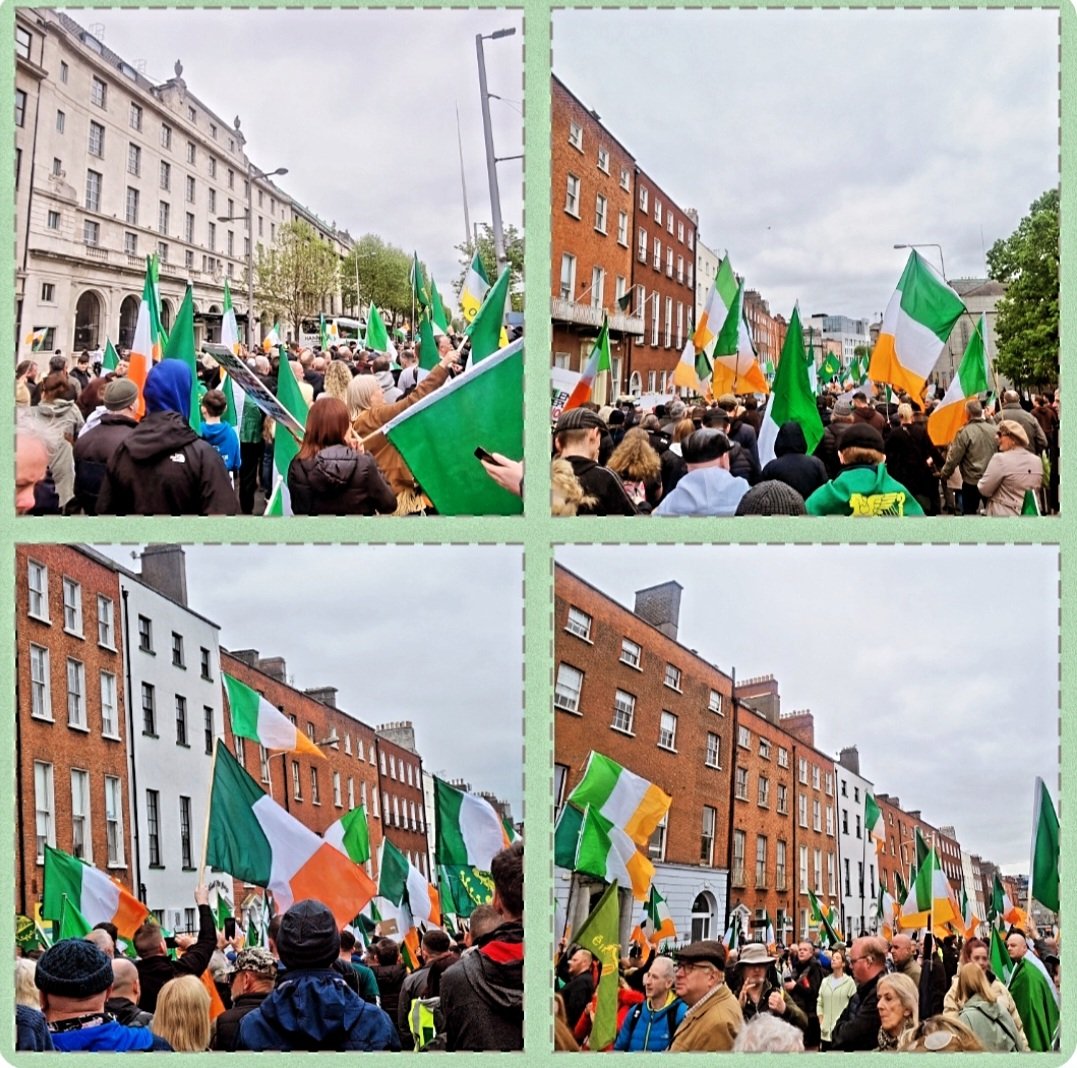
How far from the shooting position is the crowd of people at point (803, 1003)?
313cm

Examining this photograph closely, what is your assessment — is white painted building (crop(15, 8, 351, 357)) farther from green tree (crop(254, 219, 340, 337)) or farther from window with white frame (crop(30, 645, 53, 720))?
window with white frame (crop(30, 645, 53, 720))

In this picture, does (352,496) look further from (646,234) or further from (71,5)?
(71,5)

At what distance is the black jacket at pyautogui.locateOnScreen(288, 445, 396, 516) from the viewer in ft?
10.6

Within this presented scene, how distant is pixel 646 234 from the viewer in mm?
3322

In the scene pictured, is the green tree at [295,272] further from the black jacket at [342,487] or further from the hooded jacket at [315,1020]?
the hooded jacket at [315,1020]

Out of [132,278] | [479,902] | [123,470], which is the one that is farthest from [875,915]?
[132,278]

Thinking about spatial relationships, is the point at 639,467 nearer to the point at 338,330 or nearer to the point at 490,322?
the point at 490,322

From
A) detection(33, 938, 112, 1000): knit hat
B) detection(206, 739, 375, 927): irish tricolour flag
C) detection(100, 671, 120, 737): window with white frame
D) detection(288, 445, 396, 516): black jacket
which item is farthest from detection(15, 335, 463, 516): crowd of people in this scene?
detection(33, 938, 112, 1000): knit hat

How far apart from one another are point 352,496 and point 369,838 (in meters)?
0.83

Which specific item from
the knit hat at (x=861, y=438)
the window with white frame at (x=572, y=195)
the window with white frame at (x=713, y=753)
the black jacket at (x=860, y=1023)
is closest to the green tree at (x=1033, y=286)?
the knit hat at (x=861, y=438)

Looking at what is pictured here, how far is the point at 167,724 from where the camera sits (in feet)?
10.6

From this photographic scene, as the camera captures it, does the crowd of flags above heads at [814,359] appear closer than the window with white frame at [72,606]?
No

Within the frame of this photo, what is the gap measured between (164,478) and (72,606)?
37 centimetres

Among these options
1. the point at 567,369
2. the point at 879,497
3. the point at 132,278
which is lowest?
the point at 879,497
